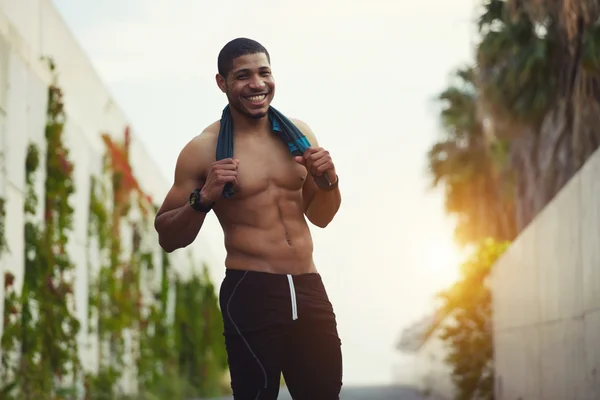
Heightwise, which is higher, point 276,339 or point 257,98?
point 257,98

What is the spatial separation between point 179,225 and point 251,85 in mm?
623

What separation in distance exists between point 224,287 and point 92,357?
34.5 ft

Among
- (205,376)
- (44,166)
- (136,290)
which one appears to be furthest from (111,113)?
(205,376)

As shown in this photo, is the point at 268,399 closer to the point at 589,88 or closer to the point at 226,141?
the point at 226,141

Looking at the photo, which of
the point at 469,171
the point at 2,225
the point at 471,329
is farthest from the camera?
the point at 469,171

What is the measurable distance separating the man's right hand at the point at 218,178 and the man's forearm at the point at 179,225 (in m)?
0.12

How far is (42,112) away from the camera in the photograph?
489 inches

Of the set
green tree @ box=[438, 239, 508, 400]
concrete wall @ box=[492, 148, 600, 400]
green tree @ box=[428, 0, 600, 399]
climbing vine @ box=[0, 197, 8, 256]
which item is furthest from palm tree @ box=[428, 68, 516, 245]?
climbing vine @ box=[0, 197, 8, 256]

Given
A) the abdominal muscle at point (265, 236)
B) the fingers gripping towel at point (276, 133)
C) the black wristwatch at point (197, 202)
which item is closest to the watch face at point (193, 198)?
the black wristwatch at point (197, 202)

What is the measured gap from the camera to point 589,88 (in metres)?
14.7

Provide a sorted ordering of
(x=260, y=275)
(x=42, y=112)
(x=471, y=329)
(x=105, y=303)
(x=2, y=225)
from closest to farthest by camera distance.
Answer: (x=260, y=275)
(x=2, y=225)
(x=42, y=112)
(x=471, y=329)
(x=105, y=303)

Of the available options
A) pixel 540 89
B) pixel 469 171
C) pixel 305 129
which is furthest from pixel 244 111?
pixel 469 171

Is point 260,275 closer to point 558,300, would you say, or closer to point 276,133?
point 276,133

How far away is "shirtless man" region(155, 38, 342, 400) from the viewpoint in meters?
4.90
